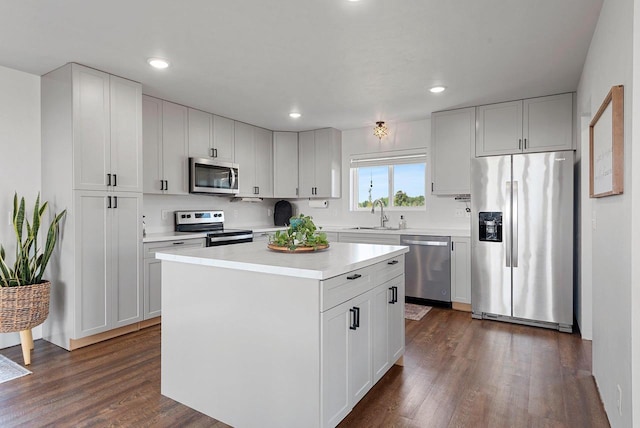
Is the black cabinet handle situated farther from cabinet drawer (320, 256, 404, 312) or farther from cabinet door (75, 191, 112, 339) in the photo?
cabinet door (75, 191, 112, 339)

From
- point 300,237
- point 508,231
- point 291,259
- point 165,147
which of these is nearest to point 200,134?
point 165,147

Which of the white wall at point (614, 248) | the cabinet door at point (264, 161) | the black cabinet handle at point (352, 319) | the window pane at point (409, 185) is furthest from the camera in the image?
the cabinet door at point (264, 161)

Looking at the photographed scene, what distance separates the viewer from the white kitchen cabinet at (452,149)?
4.21 m

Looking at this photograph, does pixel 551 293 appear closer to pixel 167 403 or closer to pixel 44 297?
pixel 167 403

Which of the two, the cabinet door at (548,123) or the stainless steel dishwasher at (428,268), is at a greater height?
the cabinet door at (548,123)

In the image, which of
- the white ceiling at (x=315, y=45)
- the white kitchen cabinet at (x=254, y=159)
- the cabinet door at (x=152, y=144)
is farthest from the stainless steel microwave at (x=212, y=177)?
the white ceiling at (x=315, y=45)

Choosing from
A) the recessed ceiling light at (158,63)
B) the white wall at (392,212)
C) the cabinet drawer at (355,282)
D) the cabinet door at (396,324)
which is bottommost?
the cabinet door at (396,324)

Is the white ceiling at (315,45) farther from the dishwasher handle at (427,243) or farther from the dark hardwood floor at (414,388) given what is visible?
the dark hardwood floor at (414,388)

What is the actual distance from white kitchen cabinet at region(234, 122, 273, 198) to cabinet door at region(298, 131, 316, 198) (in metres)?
0.44

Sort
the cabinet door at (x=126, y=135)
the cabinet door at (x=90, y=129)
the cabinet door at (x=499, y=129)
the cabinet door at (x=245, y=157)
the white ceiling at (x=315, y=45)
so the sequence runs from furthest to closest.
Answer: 1. the cabinet door at (x=245, y=157)
2. the cabinet door at (x=499, y=129)
3. the cabinet door at (x=126, y=135)
4. the cabinet door at (x=90, y=129)
5. the white ceiling at (x=315, y=45)

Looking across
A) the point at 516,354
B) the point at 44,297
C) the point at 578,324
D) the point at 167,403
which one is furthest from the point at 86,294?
the point at 578,324

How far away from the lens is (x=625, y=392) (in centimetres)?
157

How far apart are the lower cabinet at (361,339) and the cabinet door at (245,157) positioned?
2.97 m

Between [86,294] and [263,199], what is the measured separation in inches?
121
